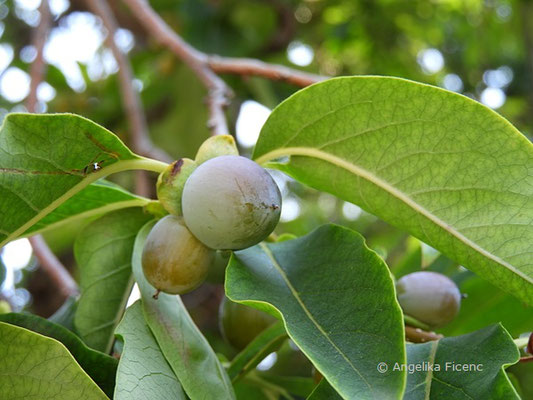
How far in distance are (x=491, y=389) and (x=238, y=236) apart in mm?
361

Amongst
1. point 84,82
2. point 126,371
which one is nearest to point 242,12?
point 84,82

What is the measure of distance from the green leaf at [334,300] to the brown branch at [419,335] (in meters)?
0.21

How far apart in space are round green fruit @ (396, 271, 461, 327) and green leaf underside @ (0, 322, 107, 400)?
1.65 ft

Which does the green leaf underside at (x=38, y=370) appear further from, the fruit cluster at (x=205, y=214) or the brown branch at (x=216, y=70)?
the brown branch at (x=216, y=70)

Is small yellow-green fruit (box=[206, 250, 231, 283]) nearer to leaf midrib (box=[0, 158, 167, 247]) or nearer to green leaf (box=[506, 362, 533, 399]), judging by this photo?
leaf midrib (box=[0, 158, 167, 247])

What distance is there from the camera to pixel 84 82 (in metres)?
3.12

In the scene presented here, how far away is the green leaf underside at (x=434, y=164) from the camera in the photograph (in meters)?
0.80

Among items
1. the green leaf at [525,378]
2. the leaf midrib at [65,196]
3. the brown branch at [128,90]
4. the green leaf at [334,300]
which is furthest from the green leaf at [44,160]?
the brown branch at [128,90]

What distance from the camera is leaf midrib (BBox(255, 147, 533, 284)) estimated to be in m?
0.82

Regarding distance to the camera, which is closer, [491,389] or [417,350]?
[491,389]

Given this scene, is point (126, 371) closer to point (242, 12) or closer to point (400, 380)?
point (400, 380)

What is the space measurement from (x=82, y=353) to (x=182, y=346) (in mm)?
145

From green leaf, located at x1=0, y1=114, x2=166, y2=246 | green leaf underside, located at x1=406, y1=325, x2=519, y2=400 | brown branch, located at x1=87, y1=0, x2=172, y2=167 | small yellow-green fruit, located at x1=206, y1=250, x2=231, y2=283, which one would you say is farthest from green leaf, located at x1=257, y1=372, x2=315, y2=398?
brown branch, located at x1=87, y1=0, x2=172, y2=167

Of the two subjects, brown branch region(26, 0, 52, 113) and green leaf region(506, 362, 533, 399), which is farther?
brown branch region(26, 0, 52, 113)
